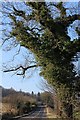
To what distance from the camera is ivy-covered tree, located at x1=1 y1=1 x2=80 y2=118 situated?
17.4 meters

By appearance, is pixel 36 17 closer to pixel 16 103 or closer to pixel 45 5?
pixel 45 5

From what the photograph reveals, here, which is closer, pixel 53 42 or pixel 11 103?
pixel 53 42

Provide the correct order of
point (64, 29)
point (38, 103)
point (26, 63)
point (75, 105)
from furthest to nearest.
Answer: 1. point (38, 103)
2. point (26, 63)
3. point (64, 29)
4. point (75, 105)

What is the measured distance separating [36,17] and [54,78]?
388 cm

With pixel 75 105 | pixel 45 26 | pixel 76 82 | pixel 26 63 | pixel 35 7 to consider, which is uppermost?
pixel 35 7

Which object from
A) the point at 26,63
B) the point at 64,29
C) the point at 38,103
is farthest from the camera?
the point at 38,103

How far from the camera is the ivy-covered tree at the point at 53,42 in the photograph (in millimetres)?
17422

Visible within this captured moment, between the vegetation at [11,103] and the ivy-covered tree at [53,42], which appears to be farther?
the vegetation at [11,103]

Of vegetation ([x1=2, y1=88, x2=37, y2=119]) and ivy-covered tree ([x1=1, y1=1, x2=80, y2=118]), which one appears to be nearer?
ivy-covered tree ([x1=1, y1=1, x2=80, y2=118])

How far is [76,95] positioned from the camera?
17391mm

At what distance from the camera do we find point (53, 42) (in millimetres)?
17719

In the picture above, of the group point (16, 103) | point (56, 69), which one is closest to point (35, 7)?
point (56, 69)

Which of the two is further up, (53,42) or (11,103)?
(53,42)

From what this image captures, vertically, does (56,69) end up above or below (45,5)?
below
